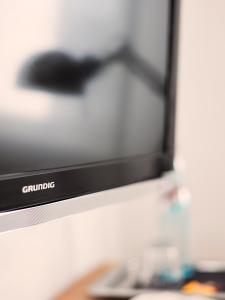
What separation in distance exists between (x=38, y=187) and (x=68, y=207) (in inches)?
2.9

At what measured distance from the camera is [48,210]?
2.10 ft

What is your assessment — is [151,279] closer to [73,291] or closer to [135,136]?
[73,291]

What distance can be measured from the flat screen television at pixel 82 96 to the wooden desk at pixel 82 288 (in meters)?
0.27

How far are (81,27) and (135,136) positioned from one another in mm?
286

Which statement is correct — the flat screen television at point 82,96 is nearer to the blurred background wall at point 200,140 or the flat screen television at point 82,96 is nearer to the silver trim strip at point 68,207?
the silver trim strip at point 68,207

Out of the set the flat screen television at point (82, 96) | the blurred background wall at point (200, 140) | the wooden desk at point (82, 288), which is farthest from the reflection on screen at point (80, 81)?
the blurred background wall at point (200, 140)

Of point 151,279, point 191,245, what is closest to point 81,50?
point 151,279

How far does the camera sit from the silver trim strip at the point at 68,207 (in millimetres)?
570

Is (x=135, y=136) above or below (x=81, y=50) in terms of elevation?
below

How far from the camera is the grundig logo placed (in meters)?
0.60

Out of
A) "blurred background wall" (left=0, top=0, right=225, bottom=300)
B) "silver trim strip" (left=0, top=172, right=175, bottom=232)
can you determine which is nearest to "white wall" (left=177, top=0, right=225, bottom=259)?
"blurred background wall" (left=0, top=0, right=225, bottom=300)

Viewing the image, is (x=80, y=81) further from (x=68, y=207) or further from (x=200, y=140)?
(x=200, y=140)

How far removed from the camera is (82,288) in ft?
3.52

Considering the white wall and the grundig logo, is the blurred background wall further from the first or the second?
the grundig logo
